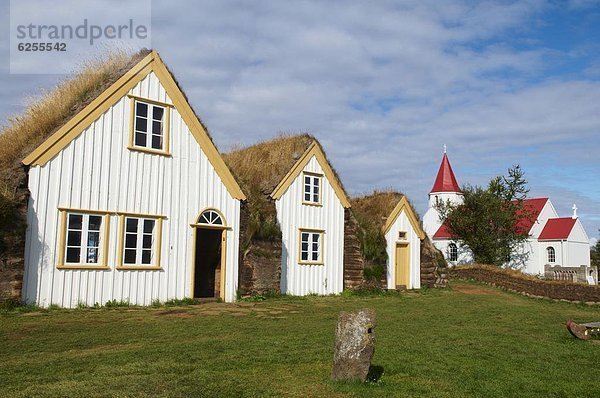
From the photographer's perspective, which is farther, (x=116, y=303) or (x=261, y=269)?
(x=261, y=269)

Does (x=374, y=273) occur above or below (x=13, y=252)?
below

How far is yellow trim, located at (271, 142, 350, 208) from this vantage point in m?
23.1

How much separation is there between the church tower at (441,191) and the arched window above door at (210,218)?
44.9 meters

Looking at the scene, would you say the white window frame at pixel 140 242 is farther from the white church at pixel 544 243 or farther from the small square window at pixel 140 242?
the white church at pixel 544 243

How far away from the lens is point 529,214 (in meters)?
50.4

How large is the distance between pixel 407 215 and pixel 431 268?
321 centimetres

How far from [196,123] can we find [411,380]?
13.6 m

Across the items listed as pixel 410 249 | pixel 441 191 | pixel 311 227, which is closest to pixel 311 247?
pixel 311 227

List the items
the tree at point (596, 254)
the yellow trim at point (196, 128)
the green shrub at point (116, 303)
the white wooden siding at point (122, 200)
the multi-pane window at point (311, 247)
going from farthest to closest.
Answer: the tree at point (596, 254) → the multi-pane window at point (311, 247) → the yellow trim at point (196, 128) → the green shrub at point (116, 303) → the white wooden siding at point (122, 200)

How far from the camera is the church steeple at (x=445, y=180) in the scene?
2490 inches

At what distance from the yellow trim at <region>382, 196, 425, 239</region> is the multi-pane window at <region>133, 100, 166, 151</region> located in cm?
1292

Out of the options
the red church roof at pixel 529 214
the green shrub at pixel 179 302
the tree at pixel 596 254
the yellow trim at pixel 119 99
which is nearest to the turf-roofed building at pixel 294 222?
the yellow trim at pixel 119 99

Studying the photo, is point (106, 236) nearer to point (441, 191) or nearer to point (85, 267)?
point (85, 267)

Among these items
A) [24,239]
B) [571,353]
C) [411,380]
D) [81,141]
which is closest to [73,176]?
[81,141]
